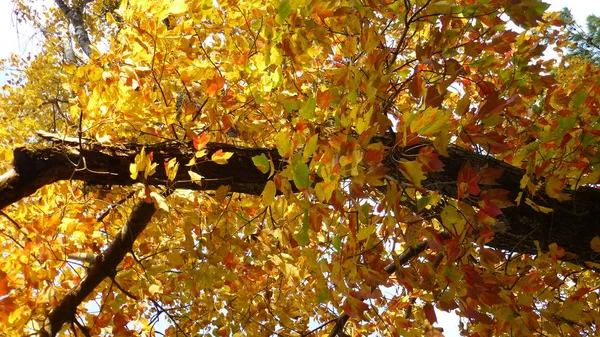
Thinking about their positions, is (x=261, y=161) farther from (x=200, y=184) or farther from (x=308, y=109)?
(x=200, y=184)

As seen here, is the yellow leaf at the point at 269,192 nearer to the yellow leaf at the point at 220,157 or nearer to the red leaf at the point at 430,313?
the yellow leaf at the point at 220,157

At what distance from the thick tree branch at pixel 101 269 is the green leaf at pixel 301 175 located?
160cm

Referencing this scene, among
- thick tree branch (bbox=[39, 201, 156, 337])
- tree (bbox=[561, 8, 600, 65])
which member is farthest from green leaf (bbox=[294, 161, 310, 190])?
tree (bbox=[561, 8, 600, 65])

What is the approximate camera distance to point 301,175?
121 cm

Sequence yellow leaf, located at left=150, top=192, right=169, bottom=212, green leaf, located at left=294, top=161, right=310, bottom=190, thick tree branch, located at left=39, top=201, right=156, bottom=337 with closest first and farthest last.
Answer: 1. green leaf, located at left=294, top=161, right=310, bottom=190
2. yellow leaf, located at left=150, top=192, right=169, bottom=212
3. thick tree branch, located at left=39, top=201, right=156, bottom=337

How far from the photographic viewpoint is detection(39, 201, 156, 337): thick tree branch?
2.44 m

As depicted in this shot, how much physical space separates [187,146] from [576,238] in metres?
2.04

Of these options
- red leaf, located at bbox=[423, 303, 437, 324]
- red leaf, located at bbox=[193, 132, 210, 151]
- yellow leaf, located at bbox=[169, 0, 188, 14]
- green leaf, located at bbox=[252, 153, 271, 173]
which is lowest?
green leaf, located at bbox=[252, 153, 271, 173]

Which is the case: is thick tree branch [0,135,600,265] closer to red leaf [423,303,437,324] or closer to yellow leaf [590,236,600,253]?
yellow leaf [590,236,600,253]

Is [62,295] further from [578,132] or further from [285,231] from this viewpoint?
[578,132]

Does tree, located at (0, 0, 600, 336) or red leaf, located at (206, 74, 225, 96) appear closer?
tree, located at (0, 0, 600, 336)

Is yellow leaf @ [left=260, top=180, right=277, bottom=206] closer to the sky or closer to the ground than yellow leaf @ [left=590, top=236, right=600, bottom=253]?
closer to the ground

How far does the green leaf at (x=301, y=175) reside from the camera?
1197 millimetres

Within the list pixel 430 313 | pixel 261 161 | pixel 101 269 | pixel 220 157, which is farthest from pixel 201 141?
pixel 101 269
